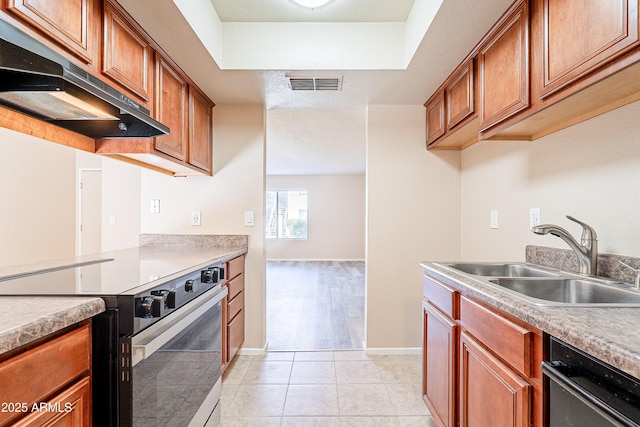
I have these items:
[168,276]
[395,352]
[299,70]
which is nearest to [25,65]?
[168,276]

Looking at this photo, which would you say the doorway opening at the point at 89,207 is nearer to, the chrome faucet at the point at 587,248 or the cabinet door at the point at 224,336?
the cabinet door at the point at 224,336

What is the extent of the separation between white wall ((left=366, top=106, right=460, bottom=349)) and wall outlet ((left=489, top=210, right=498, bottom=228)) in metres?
0.49

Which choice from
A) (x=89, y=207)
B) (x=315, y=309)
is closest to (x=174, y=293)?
(x=315, y=309)

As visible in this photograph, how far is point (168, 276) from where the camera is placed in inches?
52.4

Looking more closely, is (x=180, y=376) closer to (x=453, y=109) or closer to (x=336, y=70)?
(x=336, y=70)

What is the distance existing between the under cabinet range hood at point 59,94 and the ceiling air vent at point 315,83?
100cm

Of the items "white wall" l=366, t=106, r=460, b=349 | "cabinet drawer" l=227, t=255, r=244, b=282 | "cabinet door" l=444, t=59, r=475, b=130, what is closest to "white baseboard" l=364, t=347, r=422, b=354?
"white wall" l=366, t=106, r=460, b=349

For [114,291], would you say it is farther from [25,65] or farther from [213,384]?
[213,384]

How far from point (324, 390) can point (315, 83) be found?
2.11 metres

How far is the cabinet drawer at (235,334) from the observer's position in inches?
90.3

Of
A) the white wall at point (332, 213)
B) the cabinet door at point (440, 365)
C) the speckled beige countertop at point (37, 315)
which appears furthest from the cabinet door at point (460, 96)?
the white wall at point (332, 213)

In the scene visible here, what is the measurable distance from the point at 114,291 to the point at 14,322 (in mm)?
301

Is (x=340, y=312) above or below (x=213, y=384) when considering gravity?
below

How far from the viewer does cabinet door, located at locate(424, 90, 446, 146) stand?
7.68 ft
